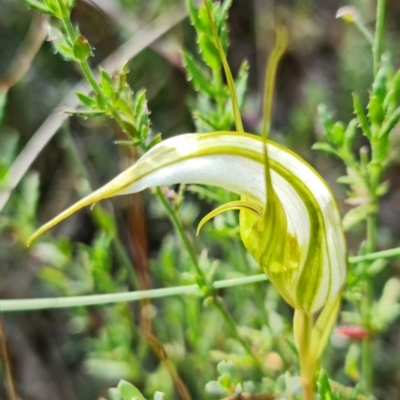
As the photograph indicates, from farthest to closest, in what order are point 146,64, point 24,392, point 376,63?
point 146,64 < point 24,392 < point 376,63

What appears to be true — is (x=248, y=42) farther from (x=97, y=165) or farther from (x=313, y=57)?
(x=97, y=165)

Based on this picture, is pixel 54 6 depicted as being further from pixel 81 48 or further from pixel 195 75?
pixel 195 75

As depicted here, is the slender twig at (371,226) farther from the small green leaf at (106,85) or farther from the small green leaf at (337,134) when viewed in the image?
the small green leaf at (106,85)

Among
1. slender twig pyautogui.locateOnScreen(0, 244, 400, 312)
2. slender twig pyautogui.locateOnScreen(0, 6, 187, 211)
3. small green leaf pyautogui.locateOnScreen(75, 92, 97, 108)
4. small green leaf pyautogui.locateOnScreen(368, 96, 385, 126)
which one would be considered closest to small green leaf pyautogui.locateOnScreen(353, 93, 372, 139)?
small green leaf pyautogui.locateOnScreen(368, 96, 385, 126)

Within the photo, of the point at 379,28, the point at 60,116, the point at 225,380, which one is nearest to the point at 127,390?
the point at 225,380

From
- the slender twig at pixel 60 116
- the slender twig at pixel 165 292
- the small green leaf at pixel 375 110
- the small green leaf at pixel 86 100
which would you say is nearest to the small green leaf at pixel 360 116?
the small green leaf at pixel 375 110

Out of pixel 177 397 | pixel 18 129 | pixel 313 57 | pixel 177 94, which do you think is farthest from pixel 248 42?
pixel 177 397

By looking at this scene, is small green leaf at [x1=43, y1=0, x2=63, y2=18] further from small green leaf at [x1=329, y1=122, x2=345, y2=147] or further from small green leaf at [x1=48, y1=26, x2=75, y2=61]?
small green leaf at [x1=329, y1=122, x2=345, y2=147]
